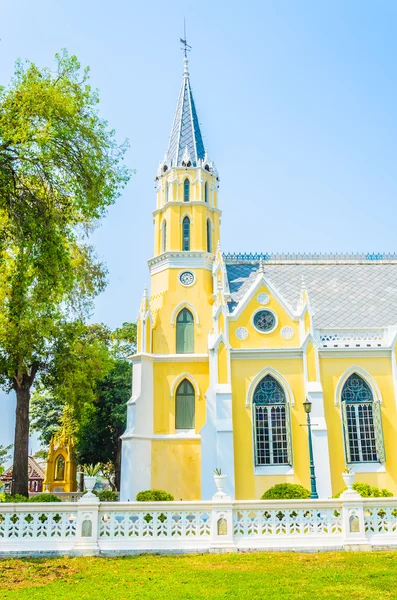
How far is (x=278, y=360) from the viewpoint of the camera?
74.9 feet

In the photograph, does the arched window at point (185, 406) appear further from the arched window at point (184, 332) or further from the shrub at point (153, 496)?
the shrub at point (153, 496)

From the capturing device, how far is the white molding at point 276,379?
2225 cm

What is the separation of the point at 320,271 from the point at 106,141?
1585 centimetres

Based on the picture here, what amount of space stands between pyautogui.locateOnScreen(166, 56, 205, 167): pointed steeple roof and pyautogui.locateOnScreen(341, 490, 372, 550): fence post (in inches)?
846

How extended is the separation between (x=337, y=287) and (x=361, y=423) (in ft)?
25.4

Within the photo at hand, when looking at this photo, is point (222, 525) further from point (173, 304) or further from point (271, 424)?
point (173, 304)

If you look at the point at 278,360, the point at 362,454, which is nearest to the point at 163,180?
the point at 278,360

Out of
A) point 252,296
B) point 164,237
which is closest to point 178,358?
point 252,296

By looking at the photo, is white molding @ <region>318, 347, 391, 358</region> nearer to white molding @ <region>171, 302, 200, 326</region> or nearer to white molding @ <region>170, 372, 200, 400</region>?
white molding @ <region>170, 372, 200, 400</region>

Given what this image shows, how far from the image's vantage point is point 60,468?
120ft

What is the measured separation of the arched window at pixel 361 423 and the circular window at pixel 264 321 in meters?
4.00

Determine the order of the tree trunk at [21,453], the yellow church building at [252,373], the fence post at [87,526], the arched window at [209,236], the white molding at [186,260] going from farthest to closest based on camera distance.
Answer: the arched window at [209,236] < the white molding at [186,260] < the tree trunk at [21,453] < the yellow church building at [252,373] < the fence post at [87,526]

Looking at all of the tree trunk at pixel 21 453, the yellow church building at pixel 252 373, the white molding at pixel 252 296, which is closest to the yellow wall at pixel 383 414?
the yellow church building at pixel 252 373

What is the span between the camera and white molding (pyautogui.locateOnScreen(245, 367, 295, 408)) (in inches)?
876
